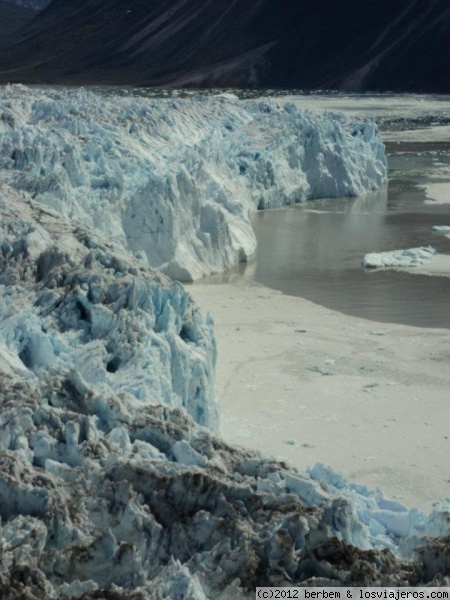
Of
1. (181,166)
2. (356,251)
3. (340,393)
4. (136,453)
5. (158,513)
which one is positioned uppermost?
(181,166)

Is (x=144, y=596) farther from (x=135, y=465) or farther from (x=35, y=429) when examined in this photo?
(x=35, y=429)

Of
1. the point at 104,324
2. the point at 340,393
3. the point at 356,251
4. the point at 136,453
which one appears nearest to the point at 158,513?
the point at 136,453

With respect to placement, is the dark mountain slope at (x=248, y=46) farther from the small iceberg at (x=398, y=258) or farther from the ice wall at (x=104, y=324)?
the ice wall at (x=104, y=324)

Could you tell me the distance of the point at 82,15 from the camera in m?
103

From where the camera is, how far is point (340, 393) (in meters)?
9.37

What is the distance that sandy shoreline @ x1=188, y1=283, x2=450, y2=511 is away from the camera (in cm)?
795

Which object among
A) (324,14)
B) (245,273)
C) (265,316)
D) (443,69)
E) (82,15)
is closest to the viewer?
(265,316)

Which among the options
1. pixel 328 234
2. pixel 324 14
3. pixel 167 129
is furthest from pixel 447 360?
pixel 324 14

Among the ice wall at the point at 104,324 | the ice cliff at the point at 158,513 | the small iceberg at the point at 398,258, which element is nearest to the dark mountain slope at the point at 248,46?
the small iceberg at the point at 398,258

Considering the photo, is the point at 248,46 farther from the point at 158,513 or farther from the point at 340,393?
the point at 158,513

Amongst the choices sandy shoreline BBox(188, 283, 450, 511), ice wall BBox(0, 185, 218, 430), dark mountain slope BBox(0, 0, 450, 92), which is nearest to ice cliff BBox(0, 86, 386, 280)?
sandy shoreline BBox(188, 283, 450, 511)

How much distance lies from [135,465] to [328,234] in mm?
13427

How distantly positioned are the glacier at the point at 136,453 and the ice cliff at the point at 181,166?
53mm

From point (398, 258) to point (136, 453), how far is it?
10.7m
